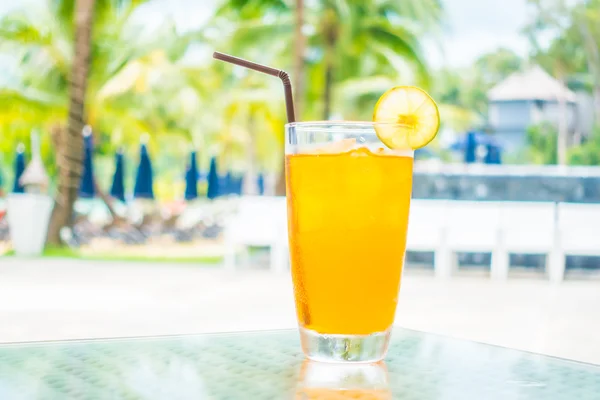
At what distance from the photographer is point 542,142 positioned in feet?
102

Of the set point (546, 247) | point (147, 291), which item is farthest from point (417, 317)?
point (546, 247)

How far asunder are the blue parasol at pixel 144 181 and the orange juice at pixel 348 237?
12.6 metres

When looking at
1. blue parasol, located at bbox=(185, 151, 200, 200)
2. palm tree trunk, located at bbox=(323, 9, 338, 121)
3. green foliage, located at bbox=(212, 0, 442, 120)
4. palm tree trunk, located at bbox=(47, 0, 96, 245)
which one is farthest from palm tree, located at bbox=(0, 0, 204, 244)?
palm tree trunk, located at bbox=(323, 9, 338, 121)

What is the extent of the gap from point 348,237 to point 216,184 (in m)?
13.8

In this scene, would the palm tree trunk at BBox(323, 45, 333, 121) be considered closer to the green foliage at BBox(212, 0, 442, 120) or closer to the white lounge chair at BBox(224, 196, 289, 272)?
the green foliage at BBox(212, 0, 442, 120)

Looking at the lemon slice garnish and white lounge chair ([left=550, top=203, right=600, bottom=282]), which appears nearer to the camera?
the lemon slice garnish

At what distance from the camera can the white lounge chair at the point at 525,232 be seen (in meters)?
7.81

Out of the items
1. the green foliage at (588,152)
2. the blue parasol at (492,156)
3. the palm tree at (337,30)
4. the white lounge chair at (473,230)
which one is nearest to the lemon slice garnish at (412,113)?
the white lounge chair at (473,230)

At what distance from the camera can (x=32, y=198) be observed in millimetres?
9797

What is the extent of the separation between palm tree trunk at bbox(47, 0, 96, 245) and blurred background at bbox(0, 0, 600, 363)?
0.02 metres

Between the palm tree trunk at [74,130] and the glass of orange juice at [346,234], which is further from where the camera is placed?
the palm tree trunk at [74,130]

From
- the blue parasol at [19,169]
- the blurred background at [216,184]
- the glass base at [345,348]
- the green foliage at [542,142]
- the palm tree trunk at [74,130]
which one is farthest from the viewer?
the green foliage at [542,142]

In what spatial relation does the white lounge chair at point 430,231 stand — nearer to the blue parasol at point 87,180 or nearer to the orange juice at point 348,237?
the blue parasol at point 87,180

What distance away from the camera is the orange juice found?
0.84 meters
